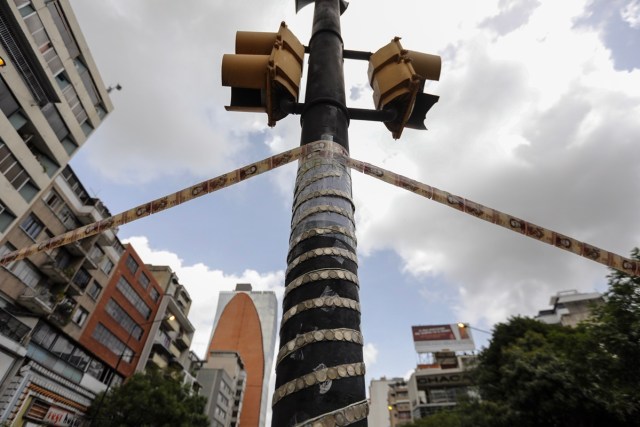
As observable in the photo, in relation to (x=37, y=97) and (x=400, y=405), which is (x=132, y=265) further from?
(x=400, y=405)

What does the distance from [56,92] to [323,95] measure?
81.4ft

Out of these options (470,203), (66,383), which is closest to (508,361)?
(470,203)

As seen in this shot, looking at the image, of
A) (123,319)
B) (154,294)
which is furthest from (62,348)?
(154,294)

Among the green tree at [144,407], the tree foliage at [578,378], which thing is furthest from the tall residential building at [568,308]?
the green tree at [144,407]

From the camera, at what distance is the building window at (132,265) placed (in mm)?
34438

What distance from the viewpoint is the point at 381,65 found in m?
4.43

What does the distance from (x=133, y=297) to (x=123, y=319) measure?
237 centimetres

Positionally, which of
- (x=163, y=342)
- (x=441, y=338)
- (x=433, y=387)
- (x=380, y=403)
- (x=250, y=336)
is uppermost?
(x=250, y=336)

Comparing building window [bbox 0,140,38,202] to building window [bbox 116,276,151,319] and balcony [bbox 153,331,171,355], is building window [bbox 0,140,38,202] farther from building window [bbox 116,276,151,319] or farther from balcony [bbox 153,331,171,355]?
balcony [bbox 153,331,171,355]

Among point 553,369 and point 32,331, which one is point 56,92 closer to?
point 32,331

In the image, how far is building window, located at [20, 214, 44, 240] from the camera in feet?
73.5

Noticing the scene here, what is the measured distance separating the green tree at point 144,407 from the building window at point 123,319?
289 inches

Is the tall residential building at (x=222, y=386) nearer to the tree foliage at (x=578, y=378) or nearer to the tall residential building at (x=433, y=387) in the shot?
the tall residential building at (x=433, y=387)

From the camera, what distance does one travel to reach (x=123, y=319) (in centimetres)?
3341
